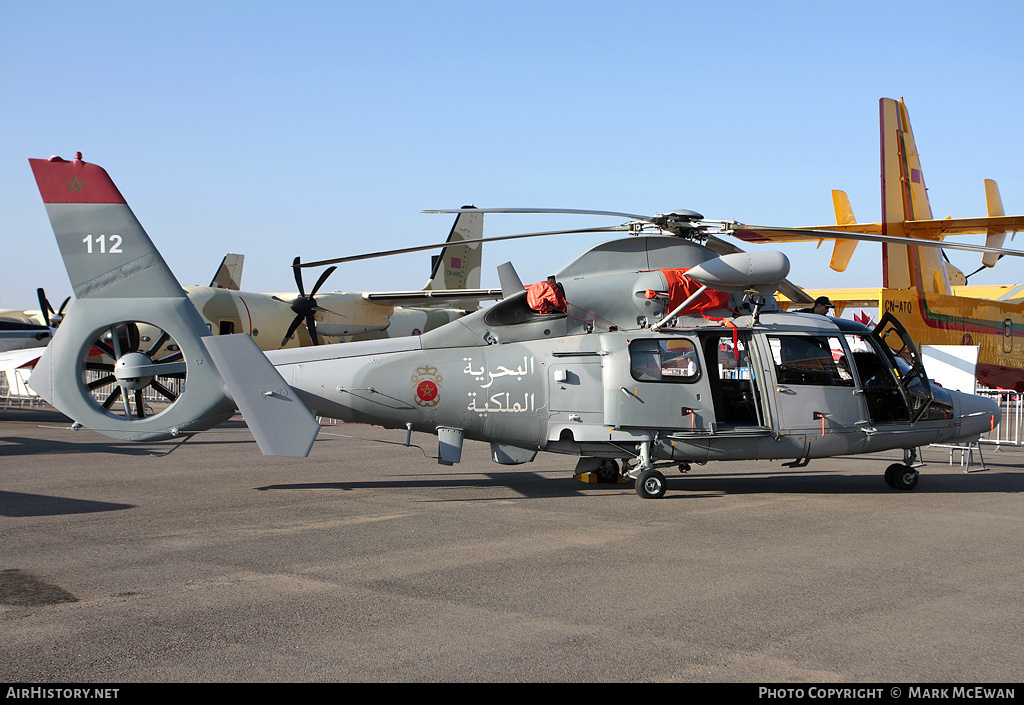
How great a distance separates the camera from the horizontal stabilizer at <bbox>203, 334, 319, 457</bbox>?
31.2 ft

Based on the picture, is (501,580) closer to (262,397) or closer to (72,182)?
(262,397)

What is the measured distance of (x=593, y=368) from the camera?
11141mm

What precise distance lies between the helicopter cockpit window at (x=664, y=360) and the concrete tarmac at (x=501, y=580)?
1713 mm

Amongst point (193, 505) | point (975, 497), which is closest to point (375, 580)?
point (193, 505)

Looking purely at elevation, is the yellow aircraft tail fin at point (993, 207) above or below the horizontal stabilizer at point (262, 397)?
above

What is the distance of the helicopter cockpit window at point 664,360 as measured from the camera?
434 inches

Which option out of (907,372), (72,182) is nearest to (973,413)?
(907,372)

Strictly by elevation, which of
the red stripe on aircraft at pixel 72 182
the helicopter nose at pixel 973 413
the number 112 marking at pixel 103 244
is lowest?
the helicopter nose at pixel 973 413

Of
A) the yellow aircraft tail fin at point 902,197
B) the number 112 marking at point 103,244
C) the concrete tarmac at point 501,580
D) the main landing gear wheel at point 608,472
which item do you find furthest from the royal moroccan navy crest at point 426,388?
the yellow aircraft tail fin at point 902,197

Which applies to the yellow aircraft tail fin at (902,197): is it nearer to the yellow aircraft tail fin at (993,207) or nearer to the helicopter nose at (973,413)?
the yellow aircraft tail fin at (993,207)

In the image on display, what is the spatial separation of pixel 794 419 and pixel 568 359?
324 cm

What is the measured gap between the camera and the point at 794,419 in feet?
36.8

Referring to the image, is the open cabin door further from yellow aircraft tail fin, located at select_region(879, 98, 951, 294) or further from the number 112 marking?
the number 112 marking

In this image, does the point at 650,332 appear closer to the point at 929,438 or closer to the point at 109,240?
the point at 929,438
